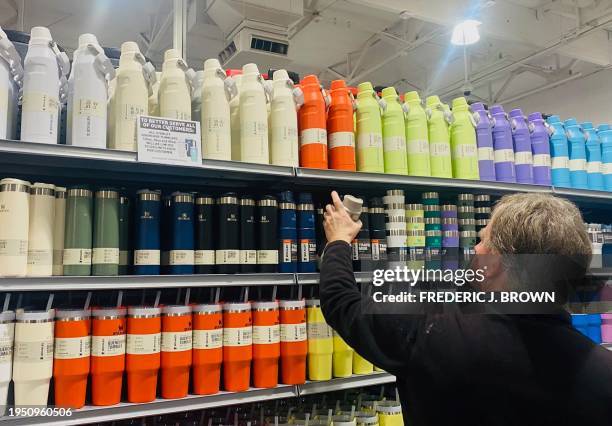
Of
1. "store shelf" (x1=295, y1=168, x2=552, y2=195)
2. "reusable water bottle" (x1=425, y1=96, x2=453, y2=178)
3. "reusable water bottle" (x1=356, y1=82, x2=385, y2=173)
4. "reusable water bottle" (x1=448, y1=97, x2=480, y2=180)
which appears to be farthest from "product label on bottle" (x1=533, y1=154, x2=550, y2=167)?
"reusable water bottle" (x1=356, y1=82, x2=385, y2=173)

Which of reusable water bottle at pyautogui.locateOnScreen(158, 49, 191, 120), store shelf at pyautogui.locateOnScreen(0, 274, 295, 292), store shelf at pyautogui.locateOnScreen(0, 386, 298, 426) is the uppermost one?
reusable water bottle at pyautogui.locateOnScreen(158, 49, 191, 120)

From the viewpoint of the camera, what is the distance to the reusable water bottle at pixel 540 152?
262cm

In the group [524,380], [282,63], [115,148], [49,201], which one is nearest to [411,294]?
[524,380]

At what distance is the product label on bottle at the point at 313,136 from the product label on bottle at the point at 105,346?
1.03 m

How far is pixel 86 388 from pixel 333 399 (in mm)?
1111

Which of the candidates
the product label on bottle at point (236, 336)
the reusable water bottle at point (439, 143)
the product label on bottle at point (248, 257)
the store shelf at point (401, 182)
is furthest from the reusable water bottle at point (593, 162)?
the product label on bottle at point (236, 336)

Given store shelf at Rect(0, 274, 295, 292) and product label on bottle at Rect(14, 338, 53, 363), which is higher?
store shelf at Rect(0, 274, 295, 292)

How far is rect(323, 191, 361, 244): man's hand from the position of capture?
5.60 feet

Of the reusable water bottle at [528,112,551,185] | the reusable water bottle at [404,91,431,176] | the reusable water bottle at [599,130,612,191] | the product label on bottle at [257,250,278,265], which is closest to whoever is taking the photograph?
the product label on bottle at [257,250,278,265]

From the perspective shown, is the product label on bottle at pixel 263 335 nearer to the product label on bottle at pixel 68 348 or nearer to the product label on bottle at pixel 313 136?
the product label on bottle at pixel 68 348

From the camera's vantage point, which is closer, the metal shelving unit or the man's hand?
the metal shelving unit

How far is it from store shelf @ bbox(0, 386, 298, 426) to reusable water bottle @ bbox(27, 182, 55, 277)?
440 mm

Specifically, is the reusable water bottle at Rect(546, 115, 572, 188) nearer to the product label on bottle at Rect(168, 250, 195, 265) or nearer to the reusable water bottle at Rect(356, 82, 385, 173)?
the reusable water bottle at Rect(356, 82, 385, 173)

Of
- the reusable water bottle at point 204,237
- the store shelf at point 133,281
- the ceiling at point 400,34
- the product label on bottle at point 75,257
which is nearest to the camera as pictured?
the store shelf at point 133,281
